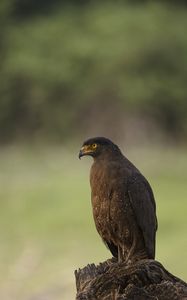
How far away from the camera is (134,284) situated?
5.55 meters

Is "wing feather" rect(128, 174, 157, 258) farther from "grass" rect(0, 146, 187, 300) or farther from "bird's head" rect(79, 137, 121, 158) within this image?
"grass" rect(0, 146, 187, 300)

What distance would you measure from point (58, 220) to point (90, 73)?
13.2m

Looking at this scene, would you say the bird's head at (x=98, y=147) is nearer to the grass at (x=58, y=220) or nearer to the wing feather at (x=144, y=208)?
the wing feather at (x=144, y=208)

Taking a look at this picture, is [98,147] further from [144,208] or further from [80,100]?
[80,100]

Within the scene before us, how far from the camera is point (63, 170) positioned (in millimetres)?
24156

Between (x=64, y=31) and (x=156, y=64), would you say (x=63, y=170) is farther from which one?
(x=64, y=31)

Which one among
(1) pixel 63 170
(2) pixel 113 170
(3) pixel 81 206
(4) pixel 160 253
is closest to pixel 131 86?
(1) pixel 63 170

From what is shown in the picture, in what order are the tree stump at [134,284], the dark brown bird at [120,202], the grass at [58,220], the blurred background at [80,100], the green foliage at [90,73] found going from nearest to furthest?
the tree stump at [134,284] < the dark brown bird at [120,202] < the grass at [58,220] < the blurred background at [80,100] < the green foliage at [90,73]

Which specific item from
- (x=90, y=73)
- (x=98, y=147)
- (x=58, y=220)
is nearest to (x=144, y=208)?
(x=98, y=147)

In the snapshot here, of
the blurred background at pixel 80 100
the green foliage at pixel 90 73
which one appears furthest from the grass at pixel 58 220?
the green foliage at pixel 90 73

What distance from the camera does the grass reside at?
1523 centimetres

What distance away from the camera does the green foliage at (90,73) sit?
98.9 feet

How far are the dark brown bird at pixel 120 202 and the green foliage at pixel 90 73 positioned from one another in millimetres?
22187

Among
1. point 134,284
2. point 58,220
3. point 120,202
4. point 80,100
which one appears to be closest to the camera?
point 134,284
